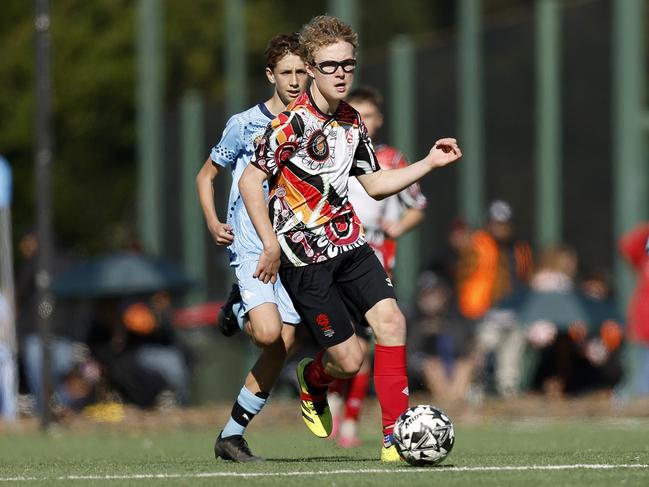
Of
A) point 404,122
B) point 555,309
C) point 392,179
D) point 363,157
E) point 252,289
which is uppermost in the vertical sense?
point 404,122

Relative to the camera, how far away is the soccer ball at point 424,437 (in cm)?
851

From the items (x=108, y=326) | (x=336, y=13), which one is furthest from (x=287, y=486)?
(x=336, y=13)

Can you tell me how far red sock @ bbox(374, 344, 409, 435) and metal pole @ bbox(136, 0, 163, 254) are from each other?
62.0ft

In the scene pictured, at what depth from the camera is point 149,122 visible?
28328 millimetres

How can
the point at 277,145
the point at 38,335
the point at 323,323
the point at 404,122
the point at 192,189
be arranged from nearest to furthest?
the point at 277,145
the point at 323,323
the point at 38,335
the point at 404,122
the point at 192,189

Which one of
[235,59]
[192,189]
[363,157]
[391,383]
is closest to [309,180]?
[363,157]

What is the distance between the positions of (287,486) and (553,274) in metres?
11.1

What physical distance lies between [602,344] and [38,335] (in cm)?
554

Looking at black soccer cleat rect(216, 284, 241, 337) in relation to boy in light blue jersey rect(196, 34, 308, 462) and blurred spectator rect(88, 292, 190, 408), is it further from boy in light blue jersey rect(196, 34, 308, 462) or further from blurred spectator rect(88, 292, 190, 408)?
blurred spectator rect(88, 292, 190, 408)

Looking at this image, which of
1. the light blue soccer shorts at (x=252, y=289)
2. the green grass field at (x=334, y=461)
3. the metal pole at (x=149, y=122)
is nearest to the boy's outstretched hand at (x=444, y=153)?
the light blue soccer shorts at (x=252, y=289)

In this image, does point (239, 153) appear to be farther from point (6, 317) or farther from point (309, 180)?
point (6, 317)

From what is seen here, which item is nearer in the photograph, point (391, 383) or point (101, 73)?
point (391, 383)

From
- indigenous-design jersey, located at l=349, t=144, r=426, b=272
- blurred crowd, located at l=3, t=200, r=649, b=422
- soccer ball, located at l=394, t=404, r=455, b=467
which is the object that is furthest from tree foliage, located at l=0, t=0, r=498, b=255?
soccer ball, located at l=394, t=404, r=455, b=467

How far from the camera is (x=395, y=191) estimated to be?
9.18m
